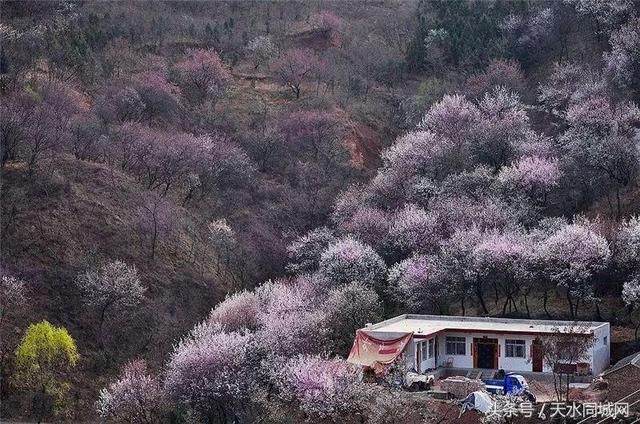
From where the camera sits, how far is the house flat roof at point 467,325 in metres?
36.0

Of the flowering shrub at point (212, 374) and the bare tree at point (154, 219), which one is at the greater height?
the bare tree at point (154, 219)

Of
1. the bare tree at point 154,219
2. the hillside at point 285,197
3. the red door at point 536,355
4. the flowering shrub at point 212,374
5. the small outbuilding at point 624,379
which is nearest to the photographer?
the small outbuilding at point 624,379

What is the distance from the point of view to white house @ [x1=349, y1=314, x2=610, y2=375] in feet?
115

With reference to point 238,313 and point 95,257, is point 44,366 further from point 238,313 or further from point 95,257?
point 238,313

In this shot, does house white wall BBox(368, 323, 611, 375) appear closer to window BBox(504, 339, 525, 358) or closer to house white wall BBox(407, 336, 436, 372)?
house white wall BBox(407, 336, 436, 372)

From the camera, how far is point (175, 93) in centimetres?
6322

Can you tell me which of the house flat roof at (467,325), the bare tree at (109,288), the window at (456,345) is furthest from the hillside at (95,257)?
the window at (456,345)

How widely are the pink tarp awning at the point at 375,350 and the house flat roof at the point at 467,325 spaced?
365 millimetres

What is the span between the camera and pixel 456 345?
122 ft

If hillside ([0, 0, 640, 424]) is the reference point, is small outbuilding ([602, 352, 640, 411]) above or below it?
below

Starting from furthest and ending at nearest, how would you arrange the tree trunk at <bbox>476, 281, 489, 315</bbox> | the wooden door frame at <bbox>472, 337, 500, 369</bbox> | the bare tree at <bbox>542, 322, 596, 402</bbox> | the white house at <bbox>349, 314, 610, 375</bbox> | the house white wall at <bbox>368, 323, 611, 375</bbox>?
the tree trunk at <bbox>476, 281, 489, 315</bbox> → the wooden door frame at <bbox>472, 337, 500, 369</bbox> → the house white wall at <bbox>368, 323, 611, 375</bbox> → the white house at <bbox>349, 314, 610, 375</bbox> → the bare tree at <bbox>542, 322, 596, 402</bbox>

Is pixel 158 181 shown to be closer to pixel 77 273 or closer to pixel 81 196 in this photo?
pixel 81 196

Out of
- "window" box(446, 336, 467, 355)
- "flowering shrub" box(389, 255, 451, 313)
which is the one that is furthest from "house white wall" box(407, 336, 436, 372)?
"flowering shrub" box(389, 255, 451, 313)

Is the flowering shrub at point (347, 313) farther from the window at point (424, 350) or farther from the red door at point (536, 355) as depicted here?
the red door at point (536, 355)
